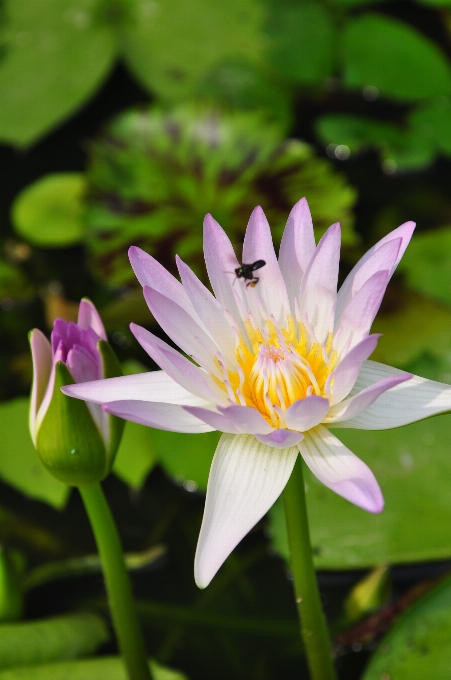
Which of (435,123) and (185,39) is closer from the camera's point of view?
(435,123)

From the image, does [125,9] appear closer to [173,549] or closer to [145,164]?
[145,164]

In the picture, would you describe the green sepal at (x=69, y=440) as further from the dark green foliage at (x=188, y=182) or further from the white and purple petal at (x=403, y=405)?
the dark green foliage at (x=188, y=182)

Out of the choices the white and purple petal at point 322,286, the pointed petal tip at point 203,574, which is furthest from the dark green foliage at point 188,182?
the pointed petal tip at point 203,574

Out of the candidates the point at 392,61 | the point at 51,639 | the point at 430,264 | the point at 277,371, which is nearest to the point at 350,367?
the point at 277,371

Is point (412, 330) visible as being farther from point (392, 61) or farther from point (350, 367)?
point (350, 367)

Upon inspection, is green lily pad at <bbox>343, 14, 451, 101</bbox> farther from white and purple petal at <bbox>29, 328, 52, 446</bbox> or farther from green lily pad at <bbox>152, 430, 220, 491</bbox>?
white and purple petal at <bbox>29, 328, 52, 446</bbox>
